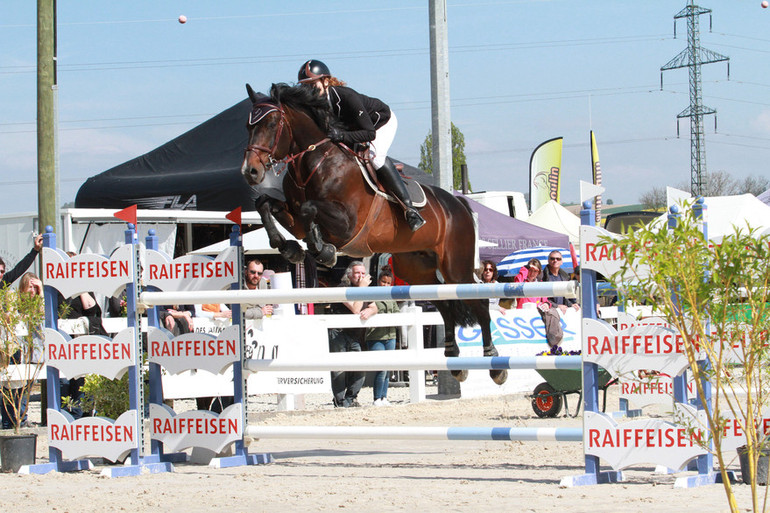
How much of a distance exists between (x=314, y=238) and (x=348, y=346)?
3.90m

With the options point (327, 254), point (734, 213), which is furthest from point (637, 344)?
point (734, 213)

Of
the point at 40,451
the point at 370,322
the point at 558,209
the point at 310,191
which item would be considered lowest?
the point at 40,451

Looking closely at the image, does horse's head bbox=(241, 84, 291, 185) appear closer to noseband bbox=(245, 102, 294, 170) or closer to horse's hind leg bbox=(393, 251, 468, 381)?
noseband bbox=(245, 102, 294, 170)

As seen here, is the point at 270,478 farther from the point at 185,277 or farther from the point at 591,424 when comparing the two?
the point at 591,424

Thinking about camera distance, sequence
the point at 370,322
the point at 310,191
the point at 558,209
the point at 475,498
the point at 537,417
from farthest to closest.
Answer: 1. the point at 558,209
2. the point at 370,322
3. the point at 537,417
4. the point at 310,191
5. the point at 475,498

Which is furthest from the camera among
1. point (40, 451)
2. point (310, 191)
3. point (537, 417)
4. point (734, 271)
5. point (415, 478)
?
point (537, 417)

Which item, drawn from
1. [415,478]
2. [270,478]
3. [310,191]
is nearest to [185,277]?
[310,191]

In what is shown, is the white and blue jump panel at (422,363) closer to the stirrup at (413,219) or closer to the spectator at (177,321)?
the stirrup at (413,219)

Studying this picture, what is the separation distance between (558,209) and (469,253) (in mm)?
12885

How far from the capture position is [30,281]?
772cm

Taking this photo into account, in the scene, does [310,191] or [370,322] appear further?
[370,322]

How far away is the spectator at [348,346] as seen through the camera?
9.21m

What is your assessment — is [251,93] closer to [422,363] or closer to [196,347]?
[196,347]

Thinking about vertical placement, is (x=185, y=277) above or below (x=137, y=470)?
above
